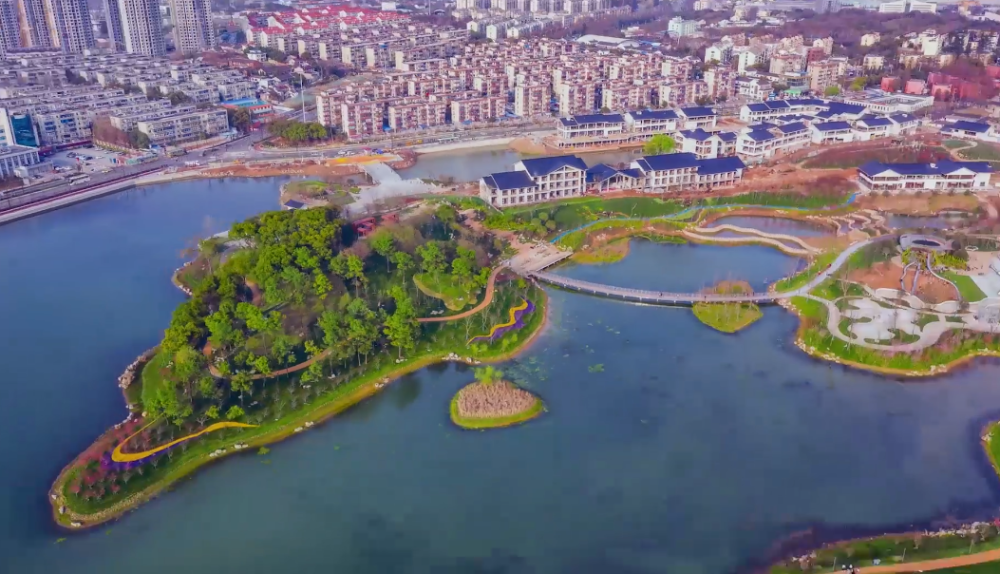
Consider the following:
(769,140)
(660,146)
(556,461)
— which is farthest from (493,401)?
(769,140)

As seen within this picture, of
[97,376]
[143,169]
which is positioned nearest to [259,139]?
[143,169]

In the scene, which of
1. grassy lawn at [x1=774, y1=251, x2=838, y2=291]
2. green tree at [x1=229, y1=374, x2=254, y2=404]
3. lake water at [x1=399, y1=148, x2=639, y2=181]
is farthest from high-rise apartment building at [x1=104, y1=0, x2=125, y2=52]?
grassy lawn at [x1=774, y1=251, x2=838, y2=291]

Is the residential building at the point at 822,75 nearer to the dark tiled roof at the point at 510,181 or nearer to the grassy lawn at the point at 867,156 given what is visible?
the grassy lawn at the point at 867,156

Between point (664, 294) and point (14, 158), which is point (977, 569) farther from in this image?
point (14, 158)

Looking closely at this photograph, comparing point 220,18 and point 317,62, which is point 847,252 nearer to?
point 317,62

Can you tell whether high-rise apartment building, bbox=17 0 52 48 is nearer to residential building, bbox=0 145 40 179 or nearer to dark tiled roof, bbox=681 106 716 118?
residential building, bbox=0 145 40 179

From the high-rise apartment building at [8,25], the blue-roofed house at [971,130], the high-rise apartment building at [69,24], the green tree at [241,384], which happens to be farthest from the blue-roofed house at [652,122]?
the high-rise apartment building at [8,25]
